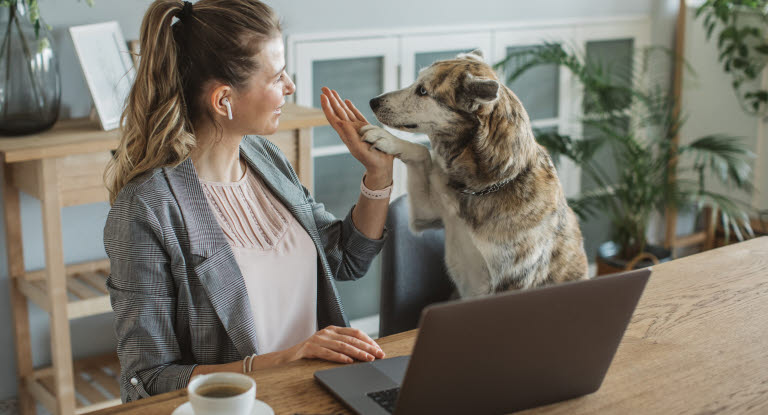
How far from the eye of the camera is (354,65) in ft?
10.0

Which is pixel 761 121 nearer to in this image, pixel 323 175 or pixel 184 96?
pixel 323 175

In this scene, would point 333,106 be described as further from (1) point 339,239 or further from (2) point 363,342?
(2) point 363,342

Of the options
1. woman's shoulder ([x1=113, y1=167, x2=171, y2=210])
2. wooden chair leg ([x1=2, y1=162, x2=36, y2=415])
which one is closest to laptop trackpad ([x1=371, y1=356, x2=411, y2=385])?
woman's shoulder ([x1=113, y1=167, x2=171, y2=210])

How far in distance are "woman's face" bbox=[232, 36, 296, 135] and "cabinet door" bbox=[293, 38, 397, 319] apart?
1466 millimetres

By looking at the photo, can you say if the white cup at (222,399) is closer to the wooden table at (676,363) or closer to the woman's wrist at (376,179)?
the wooden table at (676,363)

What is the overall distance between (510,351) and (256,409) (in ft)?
1.06

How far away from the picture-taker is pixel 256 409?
95 cm

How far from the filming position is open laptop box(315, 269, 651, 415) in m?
0.86

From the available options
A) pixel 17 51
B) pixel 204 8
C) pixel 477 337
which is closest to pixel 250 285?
pixel 204 8

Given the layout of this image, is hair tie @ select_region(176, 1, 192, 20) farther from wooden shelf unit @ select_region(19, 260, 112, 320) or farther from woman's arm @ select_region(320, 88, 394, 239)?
wooden shelf unit @ select_region(19, 260, 112, 320)

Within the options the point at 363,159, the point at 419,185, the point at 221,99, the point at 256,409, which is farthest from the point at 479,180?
the point at 256,409

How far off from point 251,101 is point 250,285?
1.11 ft

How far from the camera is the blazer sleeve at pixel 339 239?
1.62 metres

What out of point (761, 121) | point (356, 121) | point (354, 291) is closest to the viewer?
point (356, 121)
